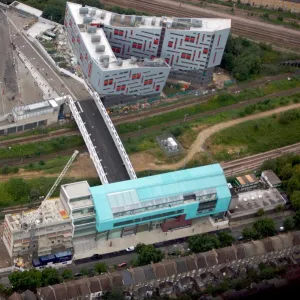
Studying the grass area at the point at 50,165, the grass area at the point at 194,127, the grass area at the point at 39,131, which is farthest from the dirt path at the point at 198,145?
the grass area at the point at 39,131

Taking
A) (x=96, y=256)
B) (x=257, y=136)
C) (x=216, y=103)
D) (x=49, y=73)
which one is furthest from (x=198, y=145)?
(x=96, y=256)

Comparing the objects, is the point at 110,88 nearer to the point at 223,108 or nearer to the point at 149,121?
the point at 149,121

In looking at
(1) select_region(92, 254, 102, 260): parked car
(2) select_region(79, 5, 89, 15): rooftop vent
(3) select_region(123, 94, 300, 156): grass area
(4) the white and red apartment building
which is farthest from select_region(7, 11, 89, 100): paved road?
(1) select_region(92, 254, 102, 260): parked car

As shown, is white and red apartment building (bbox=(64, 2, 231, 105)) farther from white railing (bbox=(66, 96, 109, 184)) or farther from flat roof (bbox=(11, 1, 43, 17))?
flat roof (bbox=(11, 1, 43, 17))

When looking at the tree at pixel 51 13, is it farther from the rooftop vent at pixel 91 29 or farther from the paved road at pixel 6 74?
the rooftop vent at pixel 91 29

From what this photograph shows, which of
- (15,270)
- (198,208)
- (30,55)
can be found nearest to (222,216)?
(198,208)
